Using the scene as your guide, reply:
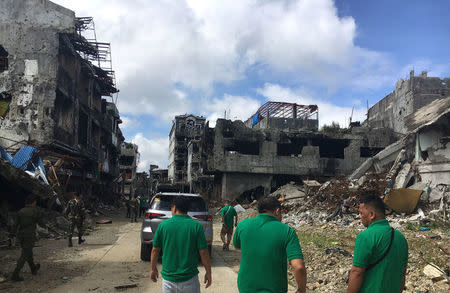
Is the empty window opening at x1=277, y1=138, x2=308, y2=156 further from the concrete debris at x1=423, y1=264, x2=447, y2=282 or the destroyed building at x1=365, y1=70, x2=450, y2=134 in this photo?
the concrete debris at x1=423, y1=264, x2=447, y2=282

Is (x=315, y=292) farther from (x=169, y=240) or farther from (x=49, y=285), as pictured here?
(x=49, y=285)

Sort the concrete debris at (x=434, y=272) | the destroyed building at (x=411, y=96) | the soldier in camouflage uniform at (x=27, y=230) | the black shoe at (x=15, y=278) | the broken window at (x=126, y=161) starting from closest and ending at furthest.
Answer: the concrete debris at (x=434, y=272), the black shoe at (x=15, y=278), the soldier in camouflage uniform at (x=27, y=230), the destroyed building at (x=411, y=96), the broken window at (x=126, y=161)

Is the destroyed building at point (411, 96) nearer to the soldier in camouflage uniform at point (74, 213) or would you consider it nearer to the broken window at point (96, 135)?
the soldier in camouflage uniform at point (74, 213)

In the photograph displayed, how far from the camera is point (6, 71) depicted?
67.1 ft

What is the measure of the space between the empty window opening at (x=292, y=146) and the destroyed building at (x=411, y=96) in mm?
8586

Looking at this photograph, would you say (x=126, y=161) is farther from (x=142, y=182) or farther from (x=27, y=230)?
(x=27, y=230)

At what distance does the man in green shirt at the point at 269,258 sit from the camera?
9.79 ft

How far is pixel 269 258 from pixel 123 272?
5592mm

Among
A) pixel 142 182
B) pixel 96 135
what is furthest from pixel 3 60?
pixel 142 182

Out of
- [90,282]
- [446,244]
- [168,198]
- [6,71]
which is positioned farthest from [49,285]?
[6,71]

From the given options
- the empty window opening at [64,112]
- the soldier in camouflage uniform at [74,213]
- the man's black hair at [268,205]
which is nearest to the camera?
the man's black hair at [268,205]

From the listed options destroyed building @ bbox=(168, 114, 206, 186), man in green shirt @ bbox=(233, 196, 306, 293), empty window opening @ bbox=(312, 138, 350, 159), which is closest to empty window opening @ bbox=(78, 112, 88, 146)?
empty window opening @ bbox=(312, 138, 350, 159)

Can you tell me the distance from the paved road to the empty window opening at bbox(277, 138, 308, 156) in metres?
21.0

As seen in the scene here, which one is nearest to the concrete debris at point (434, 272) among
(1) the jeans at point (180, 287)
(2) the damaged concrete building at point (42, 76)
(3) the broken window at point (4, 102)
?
(1) the jeans at point (180, 287)
